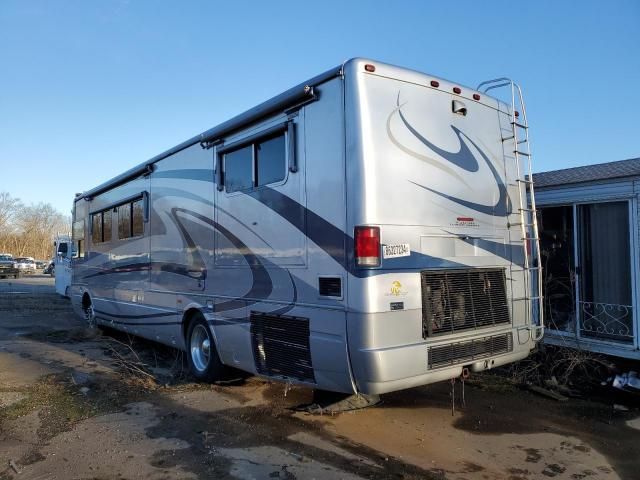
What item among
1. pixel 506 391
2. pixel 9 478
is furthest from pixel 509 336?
pixel 9 478

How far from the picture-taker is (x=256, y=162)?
5.48 meters

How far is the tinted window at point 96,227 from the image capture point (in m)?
10.4

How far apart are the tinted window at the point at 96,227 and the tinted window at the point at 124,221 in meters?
1.33

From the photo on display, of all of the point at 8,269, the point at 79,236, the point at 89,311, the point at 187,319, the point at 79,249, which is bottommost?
the point at 89,311

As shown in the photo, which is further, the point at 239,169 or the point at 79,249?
the point at 79,249

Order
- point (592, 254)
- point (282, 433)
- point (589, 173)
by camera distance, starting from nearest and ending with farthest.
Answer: point (282, 433) < point (589, 173) < point (592, 254)

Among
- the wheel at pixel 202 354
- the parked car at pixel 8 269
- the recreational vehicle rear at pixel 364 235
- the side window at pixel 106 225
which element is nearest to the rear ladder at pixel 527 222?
the recreational vehicle rear at pixel 364 235

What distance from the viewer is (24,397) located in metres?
6.09

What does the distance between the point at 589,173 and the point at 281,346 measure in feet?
15.1

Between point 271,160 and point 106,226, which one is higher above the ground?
point 271,160

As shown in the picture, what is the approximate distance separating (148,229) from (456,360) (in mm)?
5200

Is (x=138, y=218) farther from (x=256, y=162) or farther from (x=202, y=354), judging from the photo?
(x=256, y=162)

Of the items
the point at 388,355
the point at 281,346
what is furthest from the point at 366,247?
the point at 281,346

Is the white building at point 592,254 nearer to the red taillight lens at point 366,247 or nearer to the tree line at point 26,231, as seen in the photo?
the red taillight lens at point 366,247
